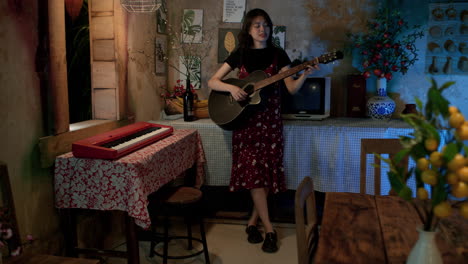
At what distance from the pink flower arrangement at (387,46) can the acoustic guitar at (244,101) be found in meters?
0.88

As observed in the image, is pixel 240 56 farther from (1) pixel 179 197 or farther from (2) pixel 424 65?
(2) pixel 424 65

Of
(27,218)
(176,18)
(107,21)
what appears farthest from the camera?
(176,18)

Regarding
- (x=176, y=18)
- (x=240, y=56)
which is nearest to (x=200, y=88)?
(x=176, y=18)

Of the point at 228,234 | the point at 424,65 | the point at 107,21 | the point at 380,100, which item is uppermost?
the point at 107,21

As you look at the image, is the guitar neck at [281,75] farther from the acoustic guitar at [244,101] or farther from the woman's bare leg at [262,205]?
the woman's bare leg at [262,205]

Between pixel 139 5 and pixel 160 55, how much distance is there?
0.73 metres

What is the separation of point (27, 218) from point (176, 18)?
7.60 feet

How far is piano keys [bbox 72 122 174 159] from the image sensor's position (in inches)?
88.8

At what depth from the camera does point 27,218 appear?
7.45ft

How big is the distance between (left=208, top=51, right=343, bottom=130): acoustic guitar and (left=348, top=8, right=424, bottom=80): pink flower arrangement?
88cm

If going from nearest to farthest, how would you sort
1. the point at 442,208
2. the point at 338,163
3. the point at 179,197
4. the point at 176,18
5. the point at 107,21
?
the point at 442,208 < the point at 179,197 < the point at 107,21 < the point at 338,163 < the point at 176,18

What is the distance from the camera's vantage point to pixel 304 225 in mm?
1384

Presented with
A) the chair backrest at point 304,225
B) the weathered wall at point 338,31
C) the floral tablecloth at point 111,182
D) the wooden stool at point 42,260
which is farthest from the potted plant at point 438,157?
the weathered wall at point 338,31

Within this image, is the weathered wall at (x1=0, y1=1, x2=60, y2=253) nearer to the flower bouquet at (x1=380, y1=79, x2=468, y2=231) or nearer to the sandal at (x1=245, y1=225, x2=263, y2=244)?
the sandal at (x1=245, y1=225, x2=263, y2=244)
